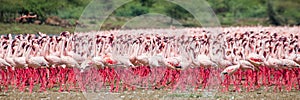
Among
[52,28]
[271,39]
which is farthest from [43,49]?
[52,28]

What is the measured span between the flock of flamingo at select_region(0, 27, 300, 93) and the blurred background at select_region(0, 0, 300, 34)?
5.74m

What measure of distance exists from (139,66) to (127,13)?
15.6 metres

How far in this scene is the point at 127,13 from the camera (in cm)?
2894

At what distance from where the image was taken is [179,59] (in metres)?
13.8

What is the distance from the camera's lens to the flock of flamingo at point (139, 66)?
12.9 metres

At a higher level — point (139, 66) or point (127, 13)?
point (127, 13)

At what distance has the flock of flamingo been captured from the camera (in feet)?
42.3

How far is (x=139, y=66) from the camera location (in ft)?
44.2

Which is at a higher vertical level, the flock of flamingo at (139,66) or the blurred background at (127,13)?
the blurred background at (127,13)

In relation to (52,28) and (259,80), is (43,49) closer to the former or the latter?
(259,80)

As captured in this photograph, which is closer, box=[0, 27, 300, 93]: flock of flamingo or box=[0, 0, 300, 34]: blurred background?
box=[0, 27, 300, 93]: flock of flamingo

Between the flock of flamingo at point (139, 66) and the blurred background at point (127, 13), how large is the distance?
5743 mm

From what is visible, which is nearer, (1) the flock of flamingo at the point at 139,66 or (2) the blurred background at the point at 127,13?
(1) the flock of flamingo at the point at 139,66

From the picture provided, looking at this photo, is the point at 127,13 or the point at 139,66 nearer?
the point at 139,66
